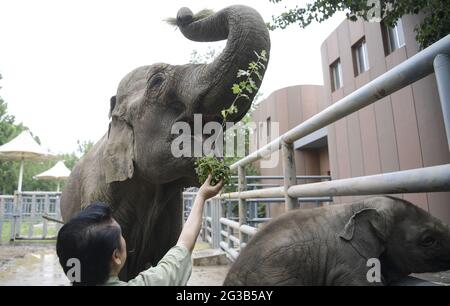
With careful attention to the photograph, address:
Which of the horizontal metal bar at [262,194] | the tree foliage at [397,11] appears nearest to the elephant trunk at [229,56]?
the horizontal metal bar at [262,194]

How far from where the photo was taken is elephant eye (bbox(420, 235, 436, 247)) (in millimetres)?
1318

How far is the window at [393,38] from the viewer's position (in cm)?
921

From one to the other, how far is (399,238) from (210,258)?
5.54m

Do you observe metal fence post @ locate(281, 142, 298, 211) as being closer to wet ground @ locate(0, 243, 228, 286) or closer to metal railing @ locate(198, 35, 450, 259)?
metal railing @ locate(198, 35, 450, 259)

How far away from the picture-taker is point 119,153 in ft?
8.07

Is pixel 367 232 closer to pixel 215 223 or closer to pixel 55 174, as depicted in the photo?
pixel 215 223

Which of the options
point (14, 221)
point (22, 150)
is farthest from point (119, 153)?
point (22, 150)

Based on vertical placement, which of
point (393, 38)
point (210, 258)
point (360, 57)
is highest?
point (360, 57)

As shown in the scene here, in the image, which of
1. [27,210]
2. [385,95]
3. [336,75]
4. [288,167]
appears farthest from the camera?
[336,75]

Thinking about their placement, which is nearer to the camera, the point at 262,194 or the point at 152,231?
the point at 152,231

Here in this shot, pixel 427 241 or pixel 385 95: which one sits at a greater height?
pixel 385 95

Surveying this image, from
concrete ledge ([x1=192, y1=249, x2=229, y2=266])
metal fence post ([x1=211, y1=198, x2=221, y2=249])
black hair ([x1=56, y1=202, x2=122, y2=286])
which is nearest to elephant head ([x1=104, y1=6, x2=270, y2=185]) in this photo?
black hair ([x1=56, y1=202, x2=122, y2=286])

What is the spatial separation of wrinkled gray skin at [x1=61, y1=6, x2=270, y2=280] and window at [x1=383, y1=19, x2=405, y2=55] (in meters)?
8.66
